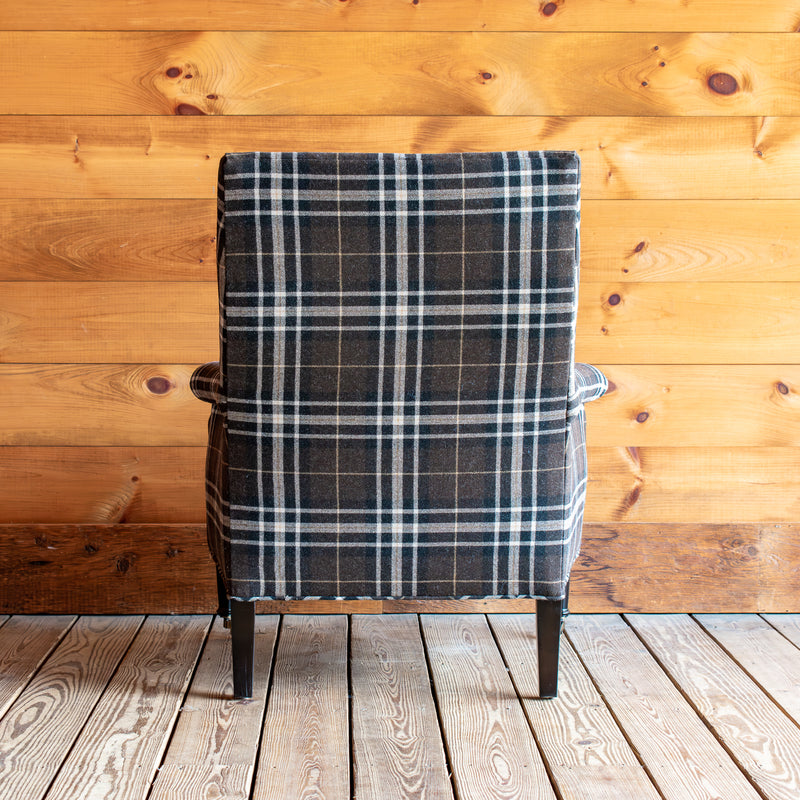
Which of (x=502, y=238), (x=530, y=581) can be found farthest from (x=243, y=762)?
(x=502, y=238)

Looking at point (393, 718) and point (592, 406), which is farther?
point (592, 406)

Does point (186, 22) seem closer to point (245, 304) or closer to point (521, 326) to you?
point (245, 304)

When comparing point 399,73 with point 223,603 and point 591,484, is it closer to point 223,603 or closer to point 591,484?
point 591,484

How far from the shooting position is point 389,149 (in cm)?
174

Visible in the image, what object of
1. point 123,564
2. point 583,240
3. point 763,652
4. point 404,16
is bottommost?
point 763,652

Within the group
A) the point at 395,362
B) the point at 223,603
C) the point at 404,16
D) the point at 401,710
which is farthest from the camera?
the point at 404,16

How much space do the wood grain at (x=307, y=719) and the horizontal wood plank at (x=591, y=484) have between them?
0.41 metres

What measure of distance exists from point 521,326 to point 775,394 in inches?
35.0

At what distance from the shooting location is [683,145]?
1.74 meters

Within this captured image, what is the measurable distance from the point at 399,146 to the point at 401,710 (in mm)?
1131

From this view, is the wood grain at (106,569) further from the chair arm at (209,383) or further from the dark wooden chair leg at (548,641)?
the dark wooden chair leg at (548,641)

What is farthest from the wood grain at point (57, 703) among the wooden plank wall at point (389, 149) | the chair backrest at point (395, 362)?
the chair backrest at point (395, 362)

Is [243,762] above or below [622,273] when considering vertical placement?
below

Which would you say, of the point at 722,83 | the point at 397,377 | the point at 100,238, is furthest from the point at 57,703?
the point at 722,83
